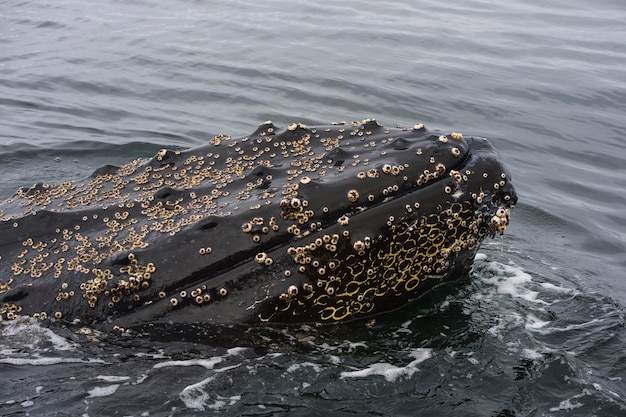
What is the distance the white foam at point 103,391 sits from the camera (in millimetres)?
4727

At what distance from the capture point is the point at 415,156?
17.3 feet

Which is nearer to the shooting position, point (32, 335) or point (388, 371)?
point (32, 335)

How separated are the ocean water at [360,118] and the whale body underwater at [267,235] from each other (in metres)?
0.24

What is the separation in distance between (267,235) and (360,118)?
9723 millimetres

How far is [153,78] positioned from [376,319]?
12804mm

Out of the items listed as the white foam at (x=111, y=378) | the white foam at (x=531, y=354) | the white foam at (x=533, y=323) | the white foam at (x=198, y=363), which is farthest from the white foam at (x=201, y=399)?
the white foam at (x=533, y=323)

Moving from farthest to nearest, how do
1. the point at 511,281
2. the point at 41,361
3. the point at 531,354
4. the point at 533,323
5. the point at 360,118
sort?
the point at 360,118
the point at 511,281
the point at 533,323
the point at 531,354
the point at 41,361

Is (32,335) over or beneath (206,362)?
over

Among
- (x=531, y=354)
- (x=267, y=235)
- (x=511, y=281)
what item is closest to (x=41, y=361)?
(x=267, y=235)

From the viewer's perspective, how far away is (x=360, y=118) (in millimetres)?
14438

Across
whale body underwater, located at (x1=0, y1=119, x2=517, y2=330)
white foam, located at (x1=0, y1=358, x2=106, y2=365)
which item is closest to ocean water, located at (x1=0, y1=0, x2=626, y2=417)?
white foam, located at (x1=0, y1=358, x2=106, y2=365)

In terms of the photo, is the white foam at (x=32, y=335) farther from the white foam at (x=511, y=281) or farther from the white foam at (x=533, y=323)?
the white foam at (x=511, y=281)

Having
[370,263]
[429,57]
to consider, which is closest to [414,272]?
[370,263]

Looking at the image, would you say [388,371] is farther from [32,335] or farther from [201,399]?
[32,335]
